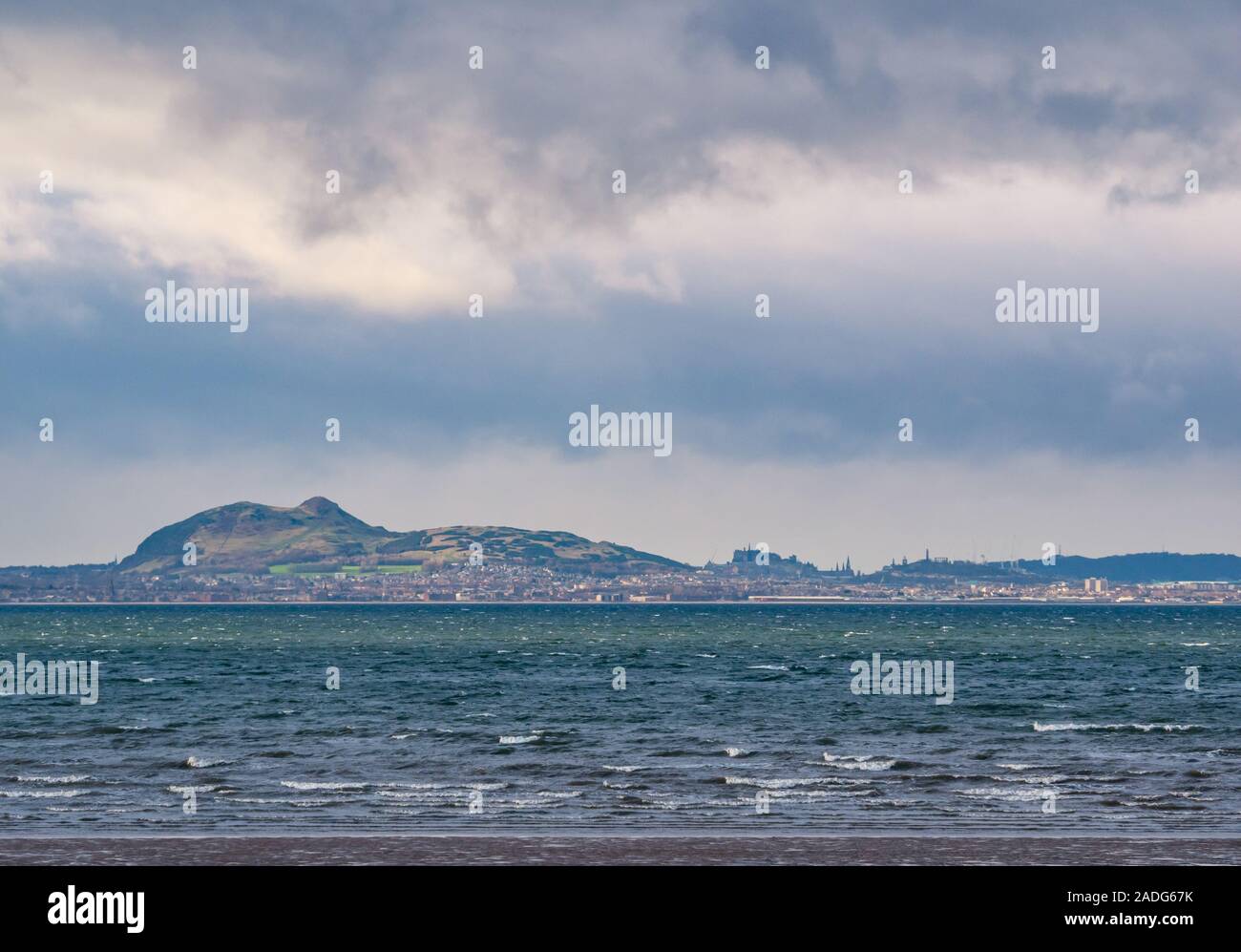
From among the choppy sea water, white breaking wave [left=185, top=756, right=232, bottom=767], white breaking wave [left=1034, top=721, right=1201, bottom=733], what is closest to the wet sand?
the choppy sea water

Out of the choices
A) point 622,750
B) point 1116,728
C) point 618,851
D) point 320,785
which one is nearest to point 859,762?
point 622,750

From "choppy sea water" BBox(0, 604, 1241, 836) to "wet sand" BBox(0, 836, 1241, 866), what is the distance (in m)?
2.07

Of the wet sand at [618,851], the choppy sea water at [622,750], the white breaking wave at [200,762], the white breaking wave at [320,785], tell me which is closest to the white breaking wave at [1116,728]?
the choppy sea water at [622,750]

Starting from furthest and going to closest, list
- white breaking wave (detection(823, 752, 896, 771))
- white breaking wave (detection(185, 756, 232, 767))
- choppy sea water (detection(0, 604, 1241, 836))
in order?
white breaking wave (detection(185, 756, 232, 767)) < white breaking wave (detection(823, 752, 896, 771)) < choppy sea water (detection(0, 604, 1241, 836))

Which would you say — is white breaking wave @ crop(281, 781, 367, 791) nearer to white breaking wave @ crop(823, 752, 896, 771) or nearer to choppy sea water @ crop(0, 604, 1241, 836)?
choppy sea water @ crop(0, 604, 1241, 836)

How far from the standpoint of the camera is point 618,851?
585 inches

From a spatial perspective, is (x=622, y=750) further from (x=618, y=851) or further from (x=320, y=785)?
(x=618, y=851)

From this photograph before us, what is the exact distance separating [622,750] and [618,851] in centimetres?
2759

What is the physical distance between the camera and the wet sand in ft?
45.8

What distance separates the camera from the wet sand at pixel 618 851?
550 inches

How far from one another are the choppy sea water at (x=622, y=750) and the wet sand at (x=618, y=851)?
81.6 inches

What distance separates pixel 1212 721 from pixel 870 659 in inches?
1938

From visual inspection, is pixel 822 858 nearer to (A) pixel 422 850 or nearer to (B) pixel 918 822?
(A) pixel 422 850
